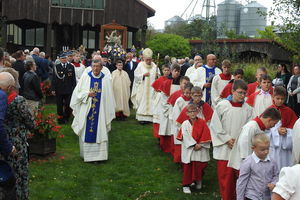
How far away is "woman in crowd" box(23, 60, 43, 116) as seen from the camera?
32.6 ft

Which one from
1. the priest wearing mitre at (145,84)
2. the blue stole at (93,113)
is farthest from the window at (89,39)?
the blue stole at (93,113)

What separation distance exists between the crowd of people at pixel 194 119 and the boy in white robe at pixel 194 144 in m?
0.02

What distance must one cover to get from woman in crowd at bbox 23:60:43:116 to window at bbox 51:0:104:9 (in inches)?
712

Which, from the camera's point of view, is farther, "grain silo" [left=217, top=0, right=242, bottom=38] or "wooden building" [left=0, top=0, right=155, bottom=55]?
"grain silo" [left=217, top=0, right=242, bottom=38]

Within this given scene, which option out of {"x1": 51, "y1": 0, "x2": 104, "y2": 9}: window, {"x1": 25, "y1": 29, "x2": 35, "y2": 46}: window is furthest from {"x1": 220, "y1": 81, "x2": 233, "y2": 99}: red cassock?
{"x1": 25, "y1": 29, "x2": 35, "y2": 46}: window

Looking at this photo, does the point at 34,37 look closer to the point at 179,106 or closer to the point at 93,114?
the point at 93,114

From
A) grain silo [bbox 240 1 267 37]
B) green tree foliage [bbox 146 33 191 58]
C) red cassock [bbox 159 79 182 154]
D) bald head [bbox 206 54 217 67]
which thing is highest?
grain silo [bbox 240 1 267 37]

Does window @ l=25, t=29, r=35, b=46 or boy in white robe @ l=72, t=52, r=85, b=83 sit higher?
window @ l=25, t=29, r=35, b=46

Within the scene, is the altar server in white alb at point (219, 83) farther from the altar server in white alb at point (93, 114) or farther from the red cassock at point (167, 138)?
the altar server in white alb at point (93, 114)

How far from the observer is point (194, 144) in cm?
745

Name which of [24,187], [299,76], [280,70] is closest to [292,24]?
[299,76]

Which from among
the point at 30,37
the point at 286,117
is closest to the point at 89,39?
the point at 30,37

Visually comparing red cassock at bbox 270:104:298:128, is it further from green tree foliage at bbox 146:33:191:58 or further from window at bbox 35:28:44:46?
window at bbox 35:28:44:46

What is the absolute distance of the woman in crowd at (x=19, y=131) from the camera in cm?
557
